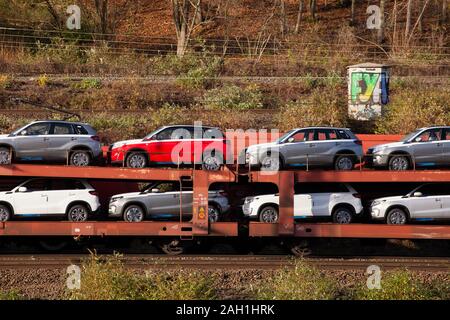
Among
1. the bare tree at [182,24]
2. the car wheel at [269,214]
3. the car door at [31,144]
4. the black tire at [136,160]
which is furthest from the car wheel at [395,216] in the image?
the bare tree at [182,24]

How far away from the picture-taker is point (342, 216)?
19.2 metres

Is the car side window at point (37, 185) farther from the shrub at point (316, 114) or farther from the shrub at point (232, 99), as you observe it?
the shrub at point (232, 99)

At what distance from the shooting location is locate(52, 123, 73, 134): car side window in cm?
1934

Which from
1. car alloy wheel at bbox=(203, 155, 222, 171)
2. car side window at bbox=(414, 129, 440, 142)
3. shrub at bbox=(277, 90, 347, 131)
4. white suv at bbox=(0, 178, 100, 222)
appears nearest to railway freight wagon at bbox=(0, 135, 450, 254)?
white suv at bbox=(0, 178, 100, 222)

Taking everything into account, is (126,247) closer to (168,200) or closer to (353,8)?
(168,200)

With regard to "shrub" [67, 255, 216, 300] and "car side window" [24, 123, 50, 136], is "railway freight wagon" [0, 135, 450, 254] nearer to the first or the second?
"car side window" [24, 123, 50, 136]

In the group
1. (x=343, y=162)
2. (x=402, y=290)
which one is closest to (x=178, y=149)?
(x=343, y=162)

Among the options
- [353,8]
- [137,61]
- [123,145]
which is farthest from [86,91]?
[353,8]

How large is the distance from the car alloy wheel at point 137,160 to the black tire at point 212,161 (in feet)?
5.28

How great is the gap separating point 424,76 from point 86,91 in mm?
17024

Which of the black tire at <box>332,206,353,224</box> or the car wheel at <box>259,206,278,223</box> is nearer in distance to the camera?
the car wheel at <box>259,206,278,223</box>

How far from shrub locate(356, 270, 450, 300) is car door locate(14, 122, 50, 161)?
912 centimetres

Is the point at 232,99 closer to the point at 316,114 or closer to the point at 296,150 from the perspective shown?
the point at 316,114

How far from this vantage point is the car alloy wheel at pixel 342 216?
63.0 feet
